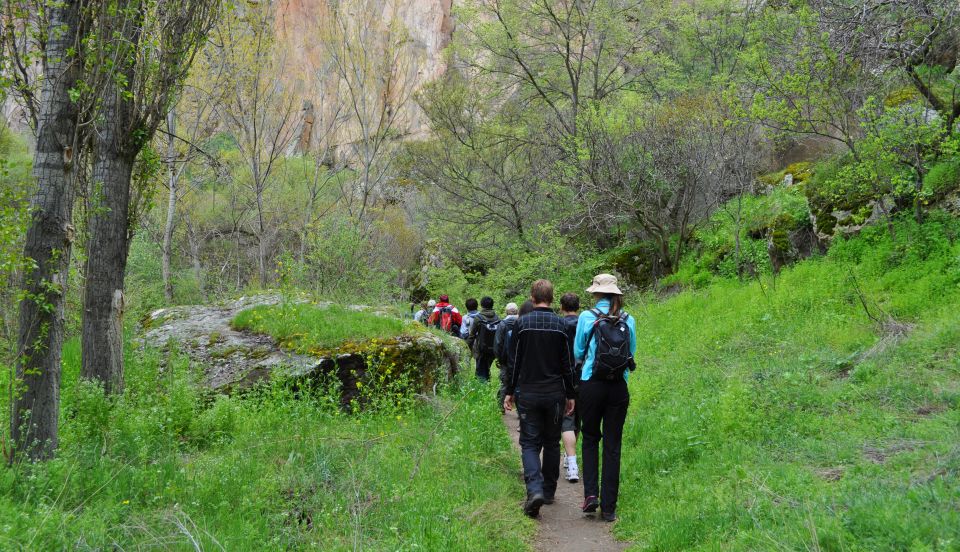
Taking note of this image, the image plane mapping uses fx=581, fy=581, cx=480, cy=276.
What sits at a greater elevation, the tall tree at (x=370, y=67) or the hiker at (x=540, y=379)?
the tall tree at (x=370, y=67)

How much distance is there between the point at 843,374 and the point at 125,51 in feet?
26.3

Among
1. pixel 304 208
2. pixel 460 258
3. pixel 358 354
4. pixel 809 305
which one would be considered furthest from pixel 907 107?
pixel 304 208

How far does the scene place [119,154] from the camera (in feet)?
20.2

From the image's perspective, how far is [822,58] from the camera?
34.7ft

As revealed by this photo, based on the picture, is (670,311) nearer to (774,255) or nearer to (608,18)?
(774,255)

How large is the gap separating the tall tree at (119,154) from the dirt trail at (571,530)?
472 centimetres

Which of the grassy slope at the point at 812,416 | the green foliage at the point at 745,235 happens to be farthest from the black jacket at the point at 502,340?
the green foliage at the point at 745,235

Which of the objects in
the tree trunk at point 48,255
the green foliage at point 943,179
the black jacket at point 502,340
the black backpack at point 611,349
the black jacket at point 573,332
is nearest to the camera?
the tree trunk at point 48,255

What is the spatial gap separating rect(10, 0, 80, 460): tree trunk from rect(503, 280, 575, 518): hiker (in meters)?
3.51

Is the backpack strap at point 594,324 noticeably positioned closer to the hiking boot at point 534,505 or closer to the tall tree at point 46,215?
the hiking boot at point 534,505

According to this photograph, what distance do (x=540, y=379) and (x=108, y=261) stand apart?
4.80 meters

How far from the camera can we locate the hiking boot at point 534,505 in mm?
4887

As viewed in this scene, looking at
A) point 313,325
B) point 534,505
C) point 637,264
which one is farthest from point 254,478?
point 637,264

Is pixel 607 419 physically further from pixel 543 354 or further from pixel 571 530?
pixel 571 530
